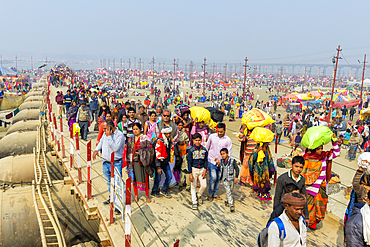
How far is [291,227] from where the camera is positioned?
257 cm

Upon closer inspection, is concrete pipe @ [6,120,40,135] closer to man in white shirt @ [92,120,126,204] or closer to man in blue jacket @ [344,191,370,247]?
man in white shirt @ [92,120,126,204]

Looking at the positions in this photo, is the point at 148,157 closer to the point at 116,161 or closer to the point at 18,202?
the point at 116,161

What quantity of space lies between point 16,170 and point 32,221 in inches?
165

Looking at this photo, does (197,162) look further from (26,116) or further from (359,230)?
(26,116)

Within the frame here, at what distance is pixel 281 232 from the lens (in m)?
2.52

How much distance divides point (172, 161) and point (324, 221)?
324cm

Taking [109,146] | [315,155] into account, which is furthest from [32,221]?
[315,155]

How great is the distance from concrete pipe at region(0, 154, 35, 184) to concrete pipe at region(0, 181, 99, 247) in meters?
2.46

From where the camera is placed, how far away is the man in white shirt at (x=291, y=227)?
253 centimetres

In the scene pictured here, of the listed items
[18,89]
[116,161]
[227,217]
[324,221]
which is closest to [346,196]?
[324,221]

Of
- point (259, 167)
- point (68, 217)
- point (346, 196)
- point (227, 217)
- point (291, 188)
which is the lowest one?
point (68, 217)

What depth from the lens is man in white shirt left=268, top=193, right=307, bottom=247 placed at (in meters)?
2.53

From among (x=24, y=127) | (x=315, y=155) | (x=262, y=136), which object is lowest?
(x=24, y=127)

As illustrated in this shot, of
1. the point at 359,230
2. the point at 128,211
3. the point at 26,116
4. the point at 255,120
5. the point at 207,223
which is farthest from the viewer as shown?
the point at 26,116
